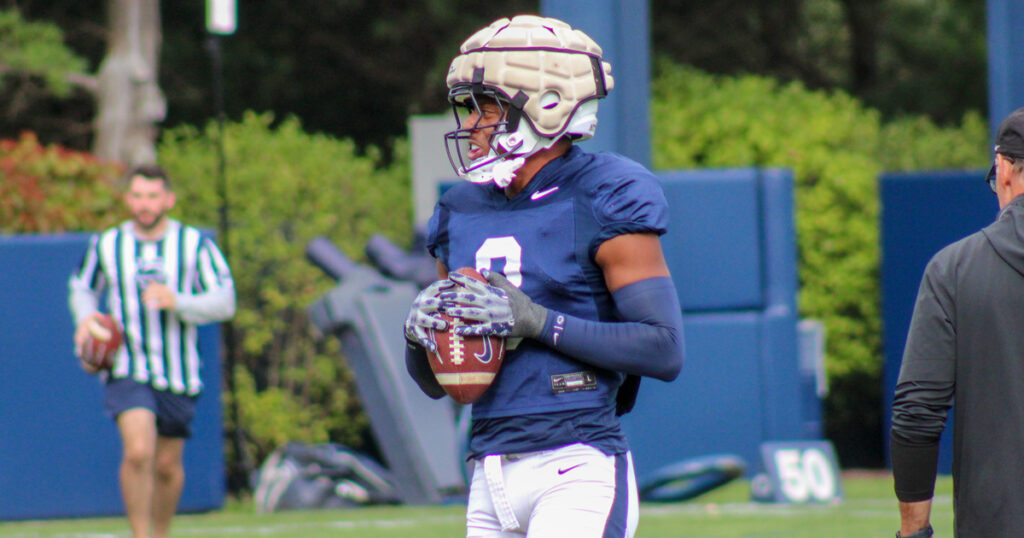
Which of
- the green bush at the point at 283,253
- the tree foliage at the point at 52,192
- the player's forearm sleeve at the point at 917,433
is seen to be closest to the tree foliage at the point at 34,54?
the green bush at the point at 283,253

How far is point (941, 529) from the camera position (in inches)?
302

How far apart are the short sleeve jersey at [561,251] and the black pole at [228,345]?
6523 millimetres

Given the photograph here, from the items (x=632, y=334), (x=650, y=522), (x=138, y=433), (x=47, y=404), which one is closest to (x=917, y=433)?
(x=632, y=334)

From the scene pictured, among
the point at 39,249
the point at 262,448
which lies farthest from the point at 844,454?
the point at 39,249

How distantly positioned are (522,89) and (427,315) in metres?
0.54

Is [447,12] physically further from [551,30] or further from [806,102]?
[551,30]

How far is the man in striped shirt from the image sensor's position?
7078 millimetres

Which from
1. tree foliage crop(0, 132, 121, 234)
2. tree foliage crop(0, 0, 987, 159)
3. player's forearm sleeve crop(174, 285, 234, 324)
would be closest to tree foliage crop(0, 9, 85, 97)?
tree foliage crop(0, 0, 987, 159)

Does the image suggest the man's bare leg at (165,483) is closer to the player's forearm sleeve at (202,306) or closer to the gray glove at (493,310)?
the player's forearm sleeve at (202,306)

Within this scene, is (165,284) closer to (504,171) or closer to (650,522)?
(650,522)

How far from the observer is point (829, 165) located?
12.2m

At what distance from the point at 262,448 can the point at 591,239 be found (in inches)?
320

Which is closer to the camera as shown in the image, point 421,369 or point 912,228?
point 421,369

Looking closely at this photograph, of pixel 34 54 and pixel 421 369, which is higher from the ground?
pixel 34 54
